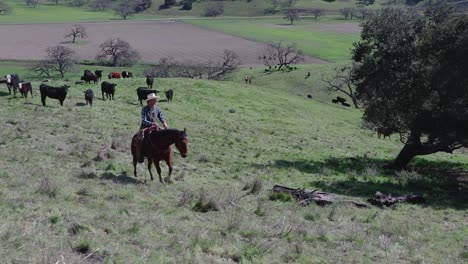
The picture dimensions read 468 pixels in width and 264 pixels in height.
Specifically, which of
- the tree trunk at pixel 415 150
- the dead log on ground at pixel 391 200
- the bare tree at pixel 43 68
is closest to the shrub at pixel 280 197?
the dead log on ground at pixel 391 200

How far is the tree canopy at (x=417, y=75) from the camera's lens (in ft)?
72.3

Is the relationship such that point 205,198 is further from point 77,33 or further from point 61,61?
point 77,33

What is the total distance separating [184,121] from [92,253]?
2596cm

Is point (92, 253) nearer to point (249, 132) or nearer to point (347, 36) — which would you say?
point (249, 132)

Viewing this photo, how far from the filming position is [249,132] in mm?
33625

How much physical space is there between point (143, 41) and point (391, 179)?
13944 centimetres

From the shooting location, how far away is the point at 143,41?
154 metres

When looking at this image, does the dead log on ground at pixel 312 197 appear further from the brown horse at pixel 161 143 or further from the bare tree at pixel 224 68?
the bare tree at pixel 224 68

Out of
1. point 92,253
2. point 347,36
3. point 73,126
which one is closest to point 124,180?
point 92,253

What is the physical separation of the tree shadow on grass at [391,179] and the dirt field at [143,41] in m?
89.6

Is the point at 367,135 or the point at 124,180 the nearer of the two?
the point at 124,180

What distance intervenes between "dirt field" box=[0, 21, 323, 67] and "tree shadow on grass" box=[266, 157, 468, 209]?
89553mm

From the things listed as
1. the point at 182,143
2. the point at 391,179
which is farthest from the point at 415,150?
the point at 182,143

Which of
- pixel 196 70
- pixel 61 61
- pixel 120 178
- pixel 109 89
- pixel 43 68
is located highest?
pixel 120 178
